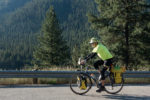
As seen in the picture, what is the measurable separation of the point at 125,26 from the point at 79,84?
12.4m

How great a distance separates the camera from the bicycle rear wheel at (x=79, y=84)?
7.01m

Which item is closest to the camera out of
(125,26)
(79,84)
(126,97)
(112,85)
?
(126,97)

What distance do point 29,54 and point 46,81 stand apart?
150 metres

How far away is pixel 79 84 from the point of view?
706 centimetres

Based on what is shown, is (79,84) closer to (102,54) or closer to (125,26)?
(102,54)

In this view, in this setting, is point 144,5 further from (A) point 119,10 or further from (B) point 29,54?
(B) point 29,54

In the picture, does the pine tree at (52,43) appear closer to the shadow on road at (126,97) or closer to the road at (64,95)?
the road at (64,95)

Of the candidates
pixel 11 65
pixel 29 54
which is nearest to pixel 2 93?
pixel 11 65

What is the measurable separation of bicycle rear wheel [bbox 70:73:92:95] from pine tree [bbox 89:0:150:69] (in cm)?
1061

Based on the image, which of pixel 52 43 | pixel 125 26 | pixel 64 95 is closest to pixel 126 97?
pixel 64 95

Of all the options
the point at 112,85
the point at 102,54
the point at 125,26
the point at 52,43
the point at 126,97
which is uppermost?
the point at 125,26

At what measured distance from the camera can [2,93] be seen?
23.0 ft

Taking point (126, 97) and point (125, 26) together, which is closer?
point (126, 97)

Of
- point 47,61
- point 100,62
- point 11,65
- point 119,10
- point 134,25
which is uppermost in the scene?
point 119,10
